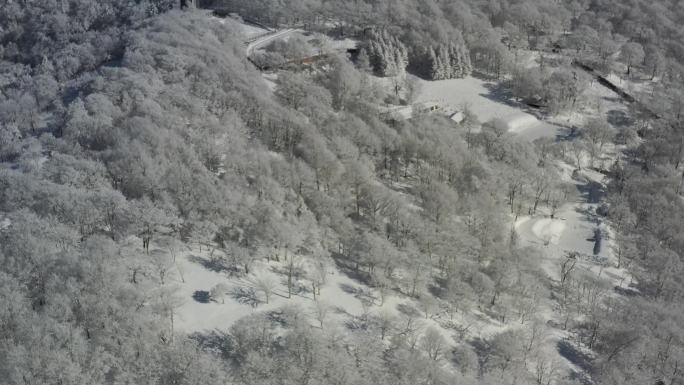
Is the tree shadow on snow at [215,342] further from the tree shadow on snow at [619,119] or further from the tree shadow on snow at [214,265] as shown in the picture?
the tree shadow on snow at [619,119]

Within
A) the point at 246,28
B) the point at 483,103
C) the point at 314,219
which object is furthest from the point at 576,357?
the point at 246,28

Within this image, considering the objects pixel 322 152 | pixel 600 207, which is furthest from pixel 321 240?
pixel 600 207

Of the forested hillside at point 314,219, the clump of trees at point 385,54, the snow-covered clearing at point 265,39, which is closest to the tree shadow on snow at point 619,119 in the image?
the forested hillside at point 314,219

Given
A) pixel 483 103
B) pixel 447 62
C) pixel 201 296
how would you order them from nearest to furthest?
pixel 201 296 → pixel 483 103 → pixel 447 62

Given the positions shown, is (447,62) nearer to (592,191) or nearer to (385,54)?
(385,54)

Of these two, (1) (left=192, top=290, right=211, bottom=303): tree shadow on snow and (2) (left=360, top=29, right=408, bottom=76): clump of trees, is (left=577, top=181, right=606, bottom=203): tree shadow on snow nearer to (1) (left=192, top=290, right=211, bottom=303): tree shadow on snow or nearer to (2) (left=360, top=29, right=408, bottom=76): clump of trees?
(2) (left=360, top=29, right=408, bottom=76): clump of trees

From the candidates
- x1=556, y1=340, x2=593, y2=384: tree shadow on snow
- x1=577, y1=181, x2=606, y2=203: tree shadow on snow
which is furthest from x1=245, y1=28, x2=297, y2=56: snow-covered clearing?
x1=556, y1=340, x2=593, y2=384: tree shadow on snow

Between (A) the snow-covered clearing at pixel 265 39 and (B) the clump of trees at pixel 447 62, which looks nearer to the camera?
(A) the snow-covered clearing at pixel 265 39

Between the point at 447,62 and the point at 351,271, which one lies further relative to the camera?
the point at 447,62
